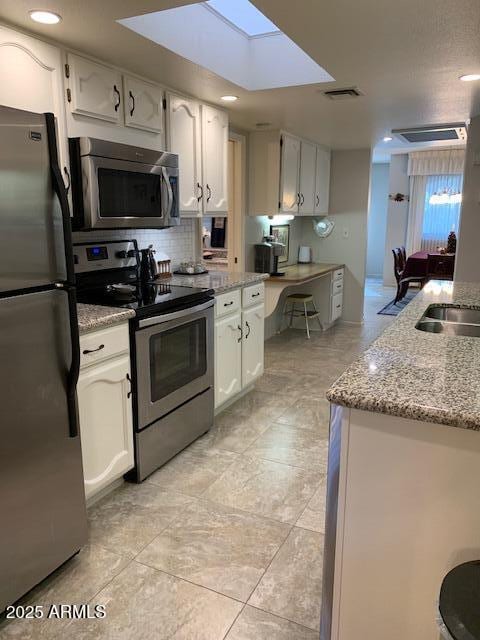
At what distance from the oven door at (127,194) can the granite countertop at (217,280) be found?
0.43 metres

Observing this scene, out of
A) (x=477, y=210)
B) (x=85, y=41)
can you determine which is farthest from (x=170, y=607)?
(x=477, y=210)

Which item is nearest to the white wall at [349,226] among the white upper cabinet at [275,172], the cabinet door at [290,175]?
the white upper cabinet at [275,172]

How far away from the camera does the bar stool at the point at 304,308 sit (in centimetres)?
545

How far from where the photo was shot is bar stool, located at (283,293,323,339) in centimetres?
545

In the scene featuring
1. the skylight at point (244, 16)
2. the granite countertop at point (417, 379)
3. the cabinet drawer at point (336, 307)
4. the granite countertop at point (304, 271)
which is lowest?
the cabinet drawer at point (336, 307)

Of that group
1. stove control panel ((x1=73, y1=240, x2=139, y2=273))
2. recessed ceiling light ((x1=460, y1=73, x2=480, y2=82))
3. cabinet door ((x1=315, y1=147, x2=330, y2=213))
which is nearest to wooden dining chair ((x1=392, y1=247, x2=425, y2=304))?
cabinet door ((x1=315, y1=147, x2=330, y2=213))

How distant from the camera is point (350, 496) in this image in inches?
49.6

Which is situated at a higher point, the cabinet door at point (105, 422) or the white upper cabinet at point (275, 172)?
the white upper cabinet at point (275, 172)

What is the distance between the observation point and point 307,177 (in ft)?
17.2

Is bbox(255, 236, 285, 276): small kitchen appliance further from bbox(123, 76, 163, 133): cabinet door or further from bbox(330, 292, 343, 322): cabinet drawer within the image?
bbox(123, 76, 163, 133): cabinet door

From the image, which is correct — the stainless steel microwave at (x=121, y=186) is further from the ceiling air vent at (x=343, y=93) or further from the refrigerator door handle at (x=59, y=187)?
the ceiling air vent at (x=343, y=93)

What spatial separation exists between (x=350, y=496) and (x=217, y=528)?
107 cm

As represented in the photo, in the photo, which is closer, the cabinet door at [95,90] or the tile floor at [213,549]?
the tile floor at [213,549]

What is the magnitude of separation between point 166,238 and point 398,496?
2683 millimetres
